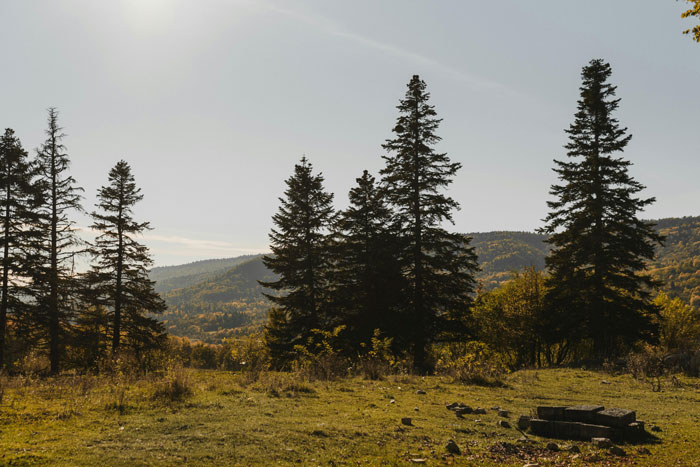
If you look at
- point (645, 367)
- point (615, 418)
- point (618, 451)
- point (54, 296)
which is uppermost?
point (54, 296)

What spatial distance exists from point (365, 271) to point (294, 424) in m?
19.3

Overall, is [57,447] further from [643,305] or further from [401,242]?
[643,305]

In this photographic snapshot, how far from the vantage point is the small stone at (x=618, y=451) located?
7.08 metres

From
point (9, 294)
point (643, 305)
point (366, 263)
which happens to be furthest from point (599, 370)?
point (9, 294)

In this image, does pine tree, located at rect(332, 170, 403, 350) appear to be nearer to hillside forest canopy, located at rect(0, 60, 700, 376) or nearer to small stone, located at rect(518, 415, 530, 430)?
hillside forest canopy, located at rect(0, 60, 700, 376)

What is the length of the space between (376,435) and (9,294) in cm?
2661

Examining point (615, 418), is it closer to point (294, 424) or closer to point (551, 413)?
point (551, 413)

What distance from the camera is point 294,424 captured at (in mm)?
8633

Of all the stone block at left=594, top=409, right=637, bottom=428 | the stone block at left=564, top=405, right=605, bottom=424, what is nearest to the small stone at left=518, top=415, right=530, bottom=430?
the stone block at left=564, top=405, right=605, bottom=424

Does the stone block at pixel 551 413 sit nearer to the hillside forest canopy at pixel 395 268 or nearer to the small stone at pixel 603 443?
the small stone at pixel 603 443

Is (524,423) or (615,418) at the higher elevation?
(615,418)

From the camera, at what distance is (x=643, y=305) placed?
2428 cm

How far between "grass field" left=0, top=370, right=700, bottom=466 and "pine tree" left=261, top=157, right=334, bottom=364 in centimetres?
1522

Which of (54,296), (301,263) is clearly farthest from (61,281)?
(301,263)
